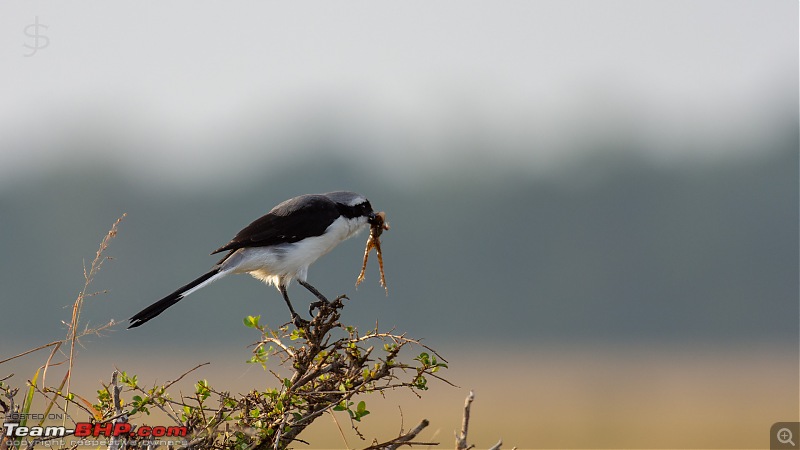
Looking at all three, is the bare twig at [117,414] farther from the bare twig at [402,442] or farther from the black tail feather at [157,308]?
the black tail feather at [157,308]

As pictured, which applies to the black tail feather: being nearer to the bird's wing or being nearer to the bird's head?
the bird's wing

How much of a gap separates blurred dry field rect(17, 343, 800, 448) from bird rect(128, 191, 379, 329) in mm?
21224

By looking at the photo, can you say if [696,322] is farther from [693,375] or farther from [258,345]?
[258,345]

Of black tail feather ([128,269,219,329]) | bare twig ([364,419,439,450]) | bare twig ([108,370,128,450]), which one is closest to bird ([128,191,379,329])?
black tail feather ([128,269,219,329])

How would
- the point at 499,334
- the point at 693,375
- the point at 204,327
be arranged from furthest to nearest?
1. the point at 499,334
2. the point at 204,327
3. the point at 693,375

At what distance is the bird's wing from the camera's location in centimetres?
792

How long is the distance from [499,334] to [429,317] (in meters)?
5.37

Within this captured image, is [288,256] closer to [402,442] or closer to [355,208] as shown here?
[355,208]

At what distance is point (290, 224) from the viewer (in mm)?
8070

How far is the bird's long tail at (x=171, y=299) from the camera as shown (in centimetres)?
633

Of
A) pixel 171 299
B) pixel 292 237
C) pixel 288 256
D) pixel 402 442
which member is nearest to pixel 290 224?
pixel 292 237

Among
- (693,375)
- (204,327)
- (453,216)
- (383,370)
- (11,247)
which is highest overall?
(453,216)

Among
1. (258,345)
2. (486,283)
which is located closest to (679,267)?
(486,283)

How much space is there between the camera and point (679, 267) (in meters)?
86.9
